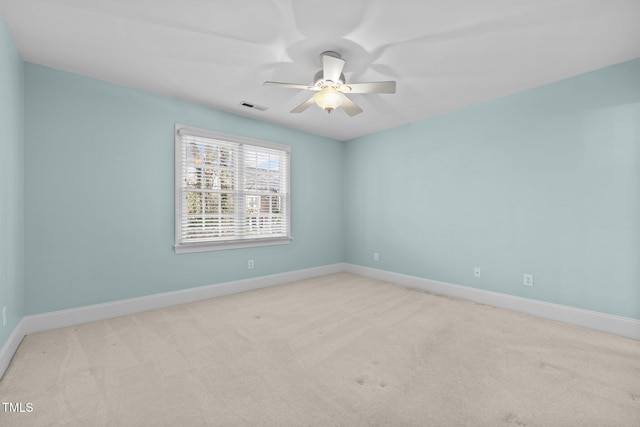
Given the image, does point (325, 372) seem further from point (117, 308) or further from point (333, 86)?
point (117, 308)

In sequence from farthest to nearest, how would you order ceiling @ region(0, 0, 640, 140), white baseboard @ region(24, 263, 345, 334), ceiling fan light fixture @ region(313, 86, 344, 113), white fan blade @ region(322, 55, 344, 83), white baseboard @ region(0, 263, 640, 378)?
white baseboard @ region(24, 263, 345, 334), white baseboard @ region(0, 263, 640, 378), ceiling fan light fixture @ region(313, 86, 344, 113), white fan blade @ region(322, 55, 344, 83), ceiling @ region(0, 0, 640, 140)

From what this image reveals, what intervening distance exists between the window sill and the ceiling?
74.6 inches

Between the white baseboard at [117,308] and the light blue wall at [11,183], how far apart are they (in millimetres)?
122

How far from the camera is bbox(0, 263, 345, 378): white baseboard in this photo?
2301mm

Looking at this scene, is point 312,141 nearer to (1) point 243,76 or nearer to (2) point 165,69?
(1) point 243,76

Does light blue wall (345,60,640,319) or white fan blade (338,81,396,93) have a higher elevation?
white fan blade (338,81,396,93)

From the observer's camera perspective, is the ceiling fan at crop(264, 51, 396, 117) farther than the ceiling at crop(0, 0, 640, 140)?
Yes

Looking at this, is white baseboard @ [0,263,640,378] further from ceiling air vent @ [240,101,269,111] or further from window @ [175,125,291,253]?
ceiling air vent @ [240,101,269,111]

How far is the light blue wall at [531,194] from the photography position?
8.50 ft

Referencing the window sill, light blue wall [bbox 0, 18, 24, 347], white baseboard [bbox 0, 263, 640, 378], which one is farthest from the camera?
the window sill

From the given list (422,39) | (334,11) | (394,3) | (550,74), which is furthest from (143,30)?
(550,74)

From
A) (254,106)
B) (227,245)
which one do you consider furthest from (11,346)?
(254,106)

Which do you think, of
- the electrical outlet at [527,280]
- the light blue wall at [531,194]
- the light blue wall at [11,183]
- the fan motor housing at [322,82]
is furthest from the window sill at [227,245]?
the electrical outlet at [527,280]

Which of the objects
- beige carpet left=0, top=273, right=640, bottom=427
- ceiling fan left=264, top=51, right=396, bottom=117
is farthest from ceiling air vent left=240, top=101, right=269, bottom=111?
beige carpet left=0, top=273, right=640, bottom=427
